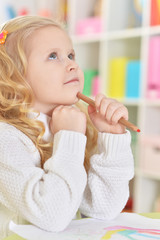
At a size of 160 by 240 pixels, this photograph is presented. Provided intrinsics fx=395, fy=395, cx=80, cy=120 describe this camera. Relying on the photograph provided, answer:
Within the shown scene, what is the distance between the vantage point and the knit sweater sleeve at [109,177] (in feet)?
3.03

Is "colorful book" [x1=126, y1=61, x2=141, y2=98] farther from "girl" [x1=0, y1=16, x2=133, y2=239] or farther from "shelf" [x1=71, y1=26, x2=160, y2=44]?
"girl" [x1=0, y1=16, x2=133, y2=239]

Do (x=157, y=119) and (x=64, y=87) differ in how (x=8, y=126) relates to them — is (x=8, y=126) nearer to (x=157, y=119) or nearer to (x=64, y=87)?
(x=64, y=87)

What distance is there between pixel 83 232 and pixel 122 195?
0.64ft

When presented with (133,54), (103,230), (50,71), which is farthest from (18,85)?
(133,54)

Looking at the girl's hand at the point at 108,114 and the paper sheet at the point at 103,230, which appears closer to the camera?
the paper sheet at the point at 103,230

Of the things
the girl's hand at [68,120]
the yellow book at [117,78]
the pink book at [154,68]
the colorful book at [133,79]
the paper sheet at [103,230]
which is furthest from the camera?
the yellow book at [117,78]

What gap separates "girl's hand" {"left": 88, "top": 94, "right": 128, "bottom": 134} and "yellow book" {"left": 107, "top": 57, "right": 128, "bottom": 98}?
1.74 metres

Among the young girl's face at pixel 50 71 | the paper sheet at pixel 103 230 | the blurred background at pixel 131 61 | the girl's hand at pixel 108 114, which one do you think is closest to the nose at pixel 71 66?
the young girl's face at pixel 50 71

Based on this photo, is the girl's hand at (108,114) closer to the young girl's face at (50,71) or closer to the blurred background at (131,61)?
the young girl's face at (50,71)

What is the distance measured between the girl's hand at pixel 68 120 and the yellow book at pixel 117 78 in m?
1.82

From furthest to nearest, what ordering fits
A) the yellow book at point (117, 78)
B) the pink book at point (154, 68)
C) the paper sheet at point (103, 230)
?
1. the yellow book at point (117, 78)
2. the pink book at point (154, 68)
3. the paper sheet at point (103, 230)

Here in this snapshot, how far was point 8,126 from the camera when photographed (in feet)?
3.08

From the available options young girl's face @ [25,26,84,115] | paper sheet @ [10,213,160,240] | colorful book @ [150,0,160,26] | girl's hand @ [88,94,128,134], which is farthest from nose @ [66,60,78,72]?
colorful book @ [150,0,160,26]

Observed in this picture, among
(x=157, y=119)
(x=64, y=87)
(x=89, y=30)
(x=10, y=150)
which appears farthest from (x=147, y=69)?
(x=10, y=150)
